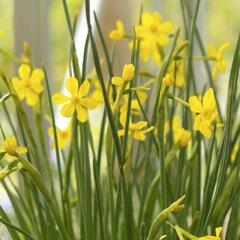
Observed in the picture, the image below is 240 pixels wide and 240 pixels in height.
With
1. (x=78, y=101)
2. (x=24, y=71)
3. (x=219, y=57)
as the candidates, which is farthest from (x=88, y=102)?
(x=219, y=57)

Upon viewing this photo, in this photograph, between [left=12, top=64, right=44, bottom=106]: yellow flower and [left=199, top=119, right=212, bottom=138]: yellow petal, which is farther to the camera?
[left=12, top=64, right=44, bottom=106]: yellow flower

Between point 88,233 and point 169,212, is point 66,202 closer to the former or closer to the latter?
point 88,233

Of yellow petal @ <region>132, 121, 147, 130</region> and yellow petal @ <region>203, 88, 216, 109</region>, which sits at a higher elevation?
yellow petal @ <region>203, 88, 216, 109</region>

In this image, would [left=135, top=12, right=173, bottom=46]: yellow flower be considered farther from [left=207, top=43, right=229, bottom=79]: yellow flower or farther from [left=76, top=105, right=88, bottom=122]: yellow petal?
[left=76, top=105, right=88, bottom=122]: yellow petal

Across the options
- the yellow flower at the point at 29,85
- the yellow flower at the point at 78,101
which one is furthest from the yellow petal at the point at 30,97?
the yellow flower at the point at 78,101

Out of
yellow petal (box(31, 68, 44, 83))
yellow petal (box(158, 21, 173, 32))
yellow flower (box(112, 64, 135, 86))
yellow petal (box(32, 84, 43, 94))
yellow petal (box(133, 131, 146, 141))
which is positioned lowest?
yellow petal (box(133, 131, 146, 141))

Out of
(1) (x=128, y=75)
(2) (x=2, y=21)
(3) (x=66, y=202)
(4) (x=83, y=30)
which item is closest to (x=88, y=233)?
(3) (x=66, y=202)

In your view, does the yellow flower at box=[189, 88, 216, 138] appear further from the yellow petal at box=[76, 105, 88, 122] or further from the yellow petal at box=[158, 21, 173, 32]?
the yellow petal at box=[158, 21, 173, 32]

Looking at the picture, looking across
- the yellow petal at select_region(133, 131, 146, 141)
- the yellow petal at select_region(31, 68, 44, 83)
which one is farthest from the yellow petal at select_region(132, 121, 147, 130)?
the yellow petal at select_region(31, 68, 44, 83)
